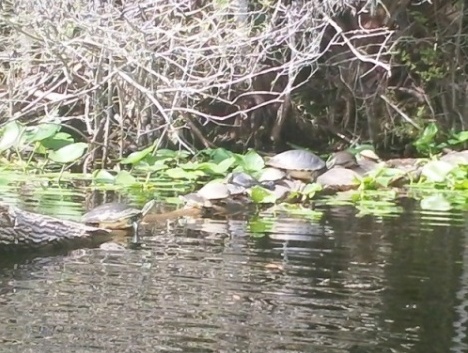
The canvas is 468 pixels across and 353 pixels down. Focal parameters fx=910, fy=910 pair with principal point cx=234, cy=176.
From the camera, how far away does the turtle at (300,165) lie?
27.1ft

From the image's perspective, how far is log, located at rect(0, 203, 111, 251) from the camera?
14.5ft

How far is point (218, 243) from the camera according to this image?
474cm

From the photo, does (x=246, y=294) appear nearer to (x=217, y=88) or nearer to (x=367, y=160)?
(x=367, y=160)

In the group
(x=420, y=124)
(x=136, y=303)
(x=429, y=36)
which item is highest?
(x=429, y=36)

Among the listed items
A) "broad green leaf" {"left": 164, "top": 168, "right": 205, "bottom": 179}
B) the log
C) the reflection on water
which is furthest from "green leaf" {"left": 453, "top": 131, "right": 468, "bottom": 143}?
the log

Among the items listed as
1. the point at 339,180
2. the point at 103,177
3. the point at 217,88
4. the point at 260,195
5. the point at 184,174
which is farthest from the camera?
the point at 217,88

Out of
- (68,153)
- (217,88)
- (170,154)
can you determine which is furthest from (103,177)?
(217,88)

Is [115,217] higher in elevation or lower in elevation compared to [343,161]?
lower

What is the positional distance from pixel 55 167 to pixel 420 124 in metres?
4.71

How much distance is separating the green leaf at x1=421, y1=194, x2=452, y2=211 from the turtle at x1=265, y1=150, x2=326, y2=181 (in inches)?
48.6

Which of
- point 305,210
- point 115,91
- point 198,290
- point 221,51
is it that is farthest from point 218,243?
point 115,91

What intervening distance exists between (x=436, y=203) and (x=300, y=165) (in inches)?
64.6

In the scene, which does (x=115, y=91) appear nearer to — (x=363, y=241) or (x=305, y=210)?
(x=305, y=210)

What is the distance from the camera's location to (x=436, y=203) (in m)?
6.97
